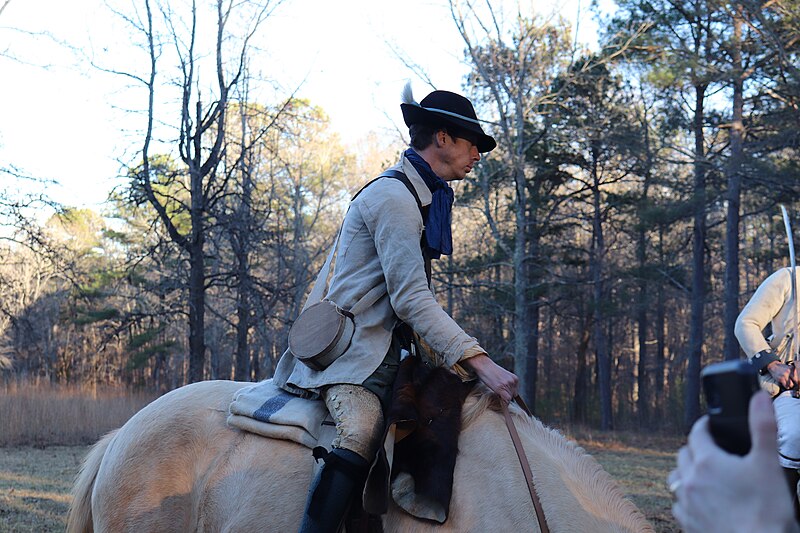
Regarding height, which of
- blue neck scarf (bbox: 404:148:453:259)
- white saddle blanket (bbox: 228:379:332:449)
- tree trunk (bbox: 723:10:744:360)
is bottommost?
white saddle blanket (bbox: 228:379:332:449)

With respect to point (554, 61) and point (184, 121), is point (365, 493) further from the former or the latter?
point (554, 61)

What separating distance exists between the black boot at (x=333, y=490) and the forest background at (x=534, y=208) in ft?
38.9

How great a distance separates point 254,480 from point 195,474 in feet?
1.24

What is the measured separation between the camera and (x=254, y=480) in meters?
3.07

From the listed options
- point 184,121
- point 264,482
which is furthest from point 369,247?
point 184,121

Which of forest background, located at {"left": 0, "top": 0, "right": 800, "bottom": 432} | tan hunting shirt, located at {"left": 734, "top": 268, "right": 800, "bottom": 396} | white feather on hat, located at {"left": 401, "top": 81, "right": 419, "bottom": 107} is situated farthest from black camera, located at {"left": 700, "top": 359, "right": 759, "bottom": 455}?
forest background, located at {"left": 0, "top": 0, "right": 800, "bottom": 432}

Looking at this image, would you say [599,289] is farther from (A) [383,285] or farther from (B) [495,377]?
(B) [495,377]

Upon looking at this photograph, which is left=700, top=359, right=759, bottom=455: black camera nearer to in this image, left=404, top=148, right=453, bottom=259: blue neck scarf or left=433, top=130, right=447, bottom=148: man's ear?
left=404, top=148, right=453, bottom=259: blue neck scarf

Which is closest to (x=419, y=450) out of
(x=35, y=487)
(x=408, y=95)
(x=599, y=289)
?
(x=408, y=95)

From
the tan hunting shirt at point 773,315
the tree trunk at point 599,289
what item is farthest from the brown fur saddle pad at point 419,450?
the tree trunk at point 599,289

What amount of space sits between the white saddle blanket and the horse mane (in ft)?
2.06

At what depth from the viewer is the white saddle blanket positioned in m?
3.10

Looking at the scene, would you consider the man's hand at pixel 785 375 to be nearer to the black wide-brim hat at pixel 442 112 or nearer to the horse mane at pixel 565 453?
the horse mane at pixel 565 453

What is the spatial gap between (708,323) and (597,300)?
42.9 feet
